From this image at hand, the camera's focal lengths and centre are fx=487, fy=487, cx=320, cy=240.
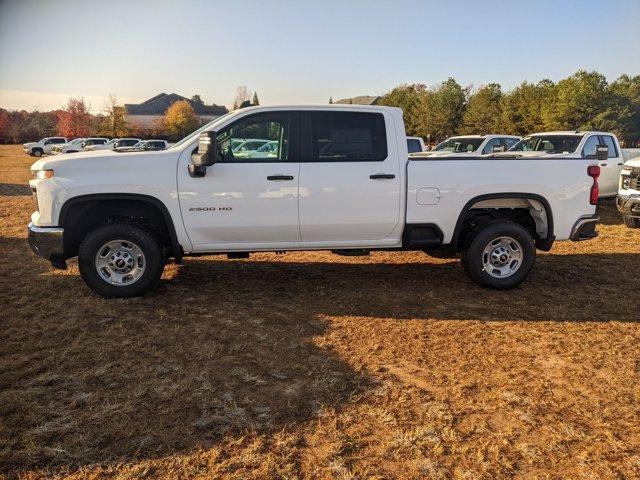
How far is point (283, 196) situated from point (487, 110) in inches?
1667

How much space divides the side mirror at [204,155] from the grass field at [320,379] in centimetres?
139

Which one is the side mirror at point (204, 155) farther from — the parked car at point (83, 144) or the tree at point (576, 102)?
the tree at point (576, 102)

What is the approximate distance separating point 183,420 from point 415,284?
11.9 ft

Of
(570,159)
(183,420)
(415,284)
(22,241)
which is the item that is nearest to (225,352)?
(183,420)

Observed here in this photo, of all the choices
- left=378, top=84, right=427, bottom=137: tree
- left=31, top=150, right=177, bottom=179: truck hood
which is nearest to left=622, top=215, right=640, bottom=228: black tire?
left=31, top=150, right=177, bottom=179: truck hood

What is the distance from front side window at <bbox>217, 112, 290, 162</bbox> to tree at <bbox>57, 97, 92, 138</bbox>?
73.5 metres

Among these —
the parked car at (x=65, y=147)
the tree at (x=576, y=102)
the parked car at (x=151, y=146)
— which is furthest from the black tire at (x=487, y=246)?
the tree at (x=576, y=102)

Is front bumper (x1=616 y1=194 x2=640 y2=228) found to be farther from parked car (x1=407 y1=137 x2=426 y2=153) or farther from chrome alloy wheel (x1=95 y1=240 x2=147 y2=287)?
chrome alloy wheel (x1=95 y1=240 x2=147 y2=287)

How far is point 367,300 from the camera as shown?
5293 mm

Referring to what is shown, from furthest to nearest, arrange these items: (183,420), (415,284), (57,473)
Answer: (415,284) → (183,420) → (57,473)

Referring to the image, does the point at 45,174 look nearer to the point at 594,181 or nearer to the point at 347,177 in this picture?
the point at 347,177

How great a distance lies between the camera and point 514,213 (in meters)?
5.95

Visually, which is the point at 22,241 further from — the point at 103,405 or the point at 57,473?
the point at 57,473

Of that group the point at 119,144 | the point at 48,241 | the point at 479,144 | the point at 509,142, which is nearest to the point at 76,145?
the point at 119,144
